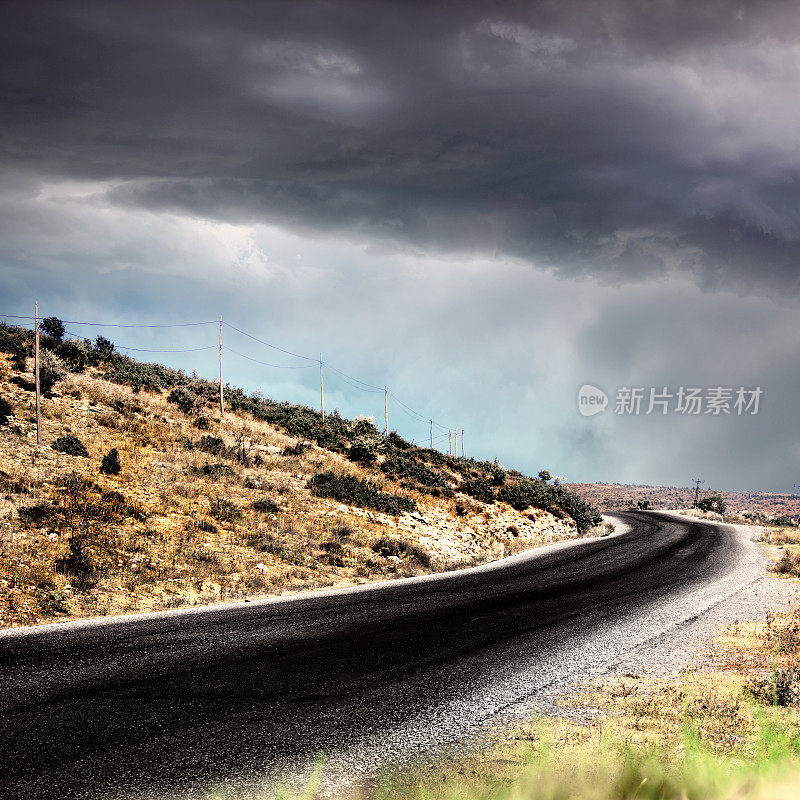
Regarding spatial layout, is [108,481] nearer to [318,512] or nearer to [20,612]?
[318,512]

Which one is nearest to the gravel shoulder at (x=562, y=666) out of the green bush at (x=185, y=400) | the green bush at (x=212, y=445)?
the green bush at (x=212, y=445)

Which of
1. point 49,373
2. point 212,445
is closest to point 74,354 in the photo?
point 49,373

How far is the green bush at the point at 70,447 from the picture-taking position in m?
20.4

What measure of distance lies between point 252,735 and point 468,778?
6.64 ft

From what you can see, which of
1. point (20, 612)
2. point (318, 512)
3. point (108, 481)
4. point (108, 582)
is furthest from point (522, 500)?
point (20, 612)

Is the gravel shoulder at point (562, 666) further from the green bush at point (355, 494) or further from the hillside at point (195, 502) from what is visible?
the green bush at point (355, 494)

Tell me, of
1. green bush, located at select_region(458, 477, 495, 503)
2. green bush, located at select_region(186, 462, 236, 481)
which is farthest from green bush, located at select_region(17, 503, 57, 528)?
green bush, located at select_region(458, 477, 495, 503)

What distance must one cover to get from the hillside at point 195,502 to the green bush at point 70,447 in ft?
0.17

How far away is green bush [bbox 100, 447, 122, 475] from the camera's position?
19.4 metres

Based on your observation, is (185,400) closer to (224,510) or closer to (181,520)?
(224,510)

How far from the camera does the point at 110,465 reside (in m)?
19.5

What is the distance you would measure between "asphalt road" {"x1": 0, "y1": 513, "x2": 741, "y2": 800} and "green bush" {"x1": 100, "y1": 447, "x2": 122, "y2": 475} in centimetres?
1147

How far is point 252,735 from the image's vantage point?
4.79 metres

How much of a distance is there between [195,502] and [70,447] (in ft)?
19.4
